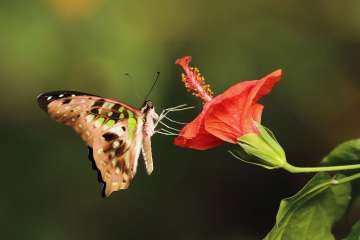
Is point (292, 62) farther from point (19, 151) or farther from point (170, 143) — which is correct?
point (19, 151)

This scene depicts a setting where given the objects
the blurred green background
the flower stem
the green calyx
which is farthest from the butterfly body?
the blurred green background

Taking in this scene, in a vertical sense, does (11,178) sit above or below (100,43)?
below

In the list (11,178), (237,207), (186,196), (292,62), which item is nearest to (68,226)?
(11,178)

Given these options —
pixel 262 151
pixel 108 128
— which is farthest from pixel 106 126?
pixel 262 151

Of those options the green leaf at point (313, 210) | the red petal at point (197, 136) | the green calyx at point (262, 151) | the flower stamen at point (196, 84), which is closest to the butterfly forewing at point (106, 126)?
the flower stamen at point (196, 84)

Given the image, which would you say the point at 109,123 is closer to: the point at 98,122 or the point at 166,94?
the point at 98,122
